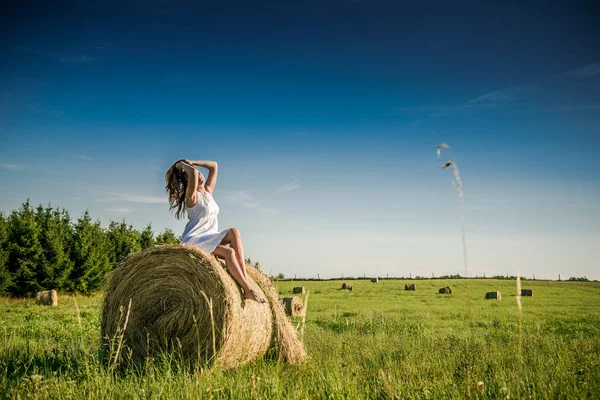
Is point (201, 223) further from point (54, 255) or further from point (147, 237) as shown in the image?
point (147, 237)

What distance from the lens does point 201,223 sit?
6.51 m

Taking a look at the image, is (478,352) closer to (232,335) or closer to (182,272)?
(232,335)

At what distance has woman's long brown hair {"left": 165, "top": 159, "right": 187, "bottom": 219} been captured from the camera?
6.67m

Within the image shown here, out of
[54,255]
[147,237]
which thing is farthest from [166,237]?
→ [54,255]

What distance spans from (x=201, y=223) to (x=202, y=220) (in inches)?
1.8

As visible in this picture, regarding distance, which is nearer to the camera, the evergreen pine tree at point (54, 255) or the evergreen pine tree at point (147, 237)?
the evergreen pine tree at point (54, 255)

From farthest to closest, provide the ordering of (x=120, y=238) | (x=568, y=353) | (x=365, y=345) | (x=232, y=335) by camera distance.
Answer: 1. (x=120, y=238)
2. (x=365, y=345)
3. (x=568, y=353)
4. (x=232, y=335)

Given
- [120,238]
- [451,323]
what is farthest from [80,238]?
[451,323]

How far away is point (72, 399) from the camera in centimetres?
404

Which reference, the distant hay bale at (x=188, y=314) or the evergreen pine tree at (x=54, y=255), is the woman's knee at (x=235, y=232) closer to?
the distant hay bale at (x=188, y=314)

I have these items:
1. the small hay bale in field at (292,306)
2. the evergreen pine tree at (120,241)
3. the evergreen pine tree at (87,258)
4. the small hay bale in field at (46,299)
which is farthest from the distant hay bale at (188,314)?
the evergreen pine tree at (120,241)

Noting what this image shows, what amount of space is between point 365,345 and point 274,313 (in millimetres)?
1834

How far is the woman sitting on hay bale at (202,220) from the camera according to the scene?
6.11 meters

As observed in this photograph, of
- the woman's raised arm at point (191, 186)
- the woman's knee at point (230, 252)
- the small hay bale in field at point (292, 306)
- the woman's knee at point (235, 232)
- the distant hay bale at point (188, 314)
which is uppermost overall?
the woman's raised arm at point (191, 186)
